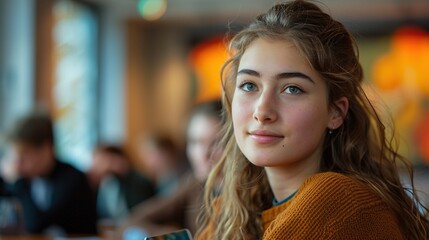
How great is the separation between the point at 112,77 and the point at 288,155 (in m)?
6.96

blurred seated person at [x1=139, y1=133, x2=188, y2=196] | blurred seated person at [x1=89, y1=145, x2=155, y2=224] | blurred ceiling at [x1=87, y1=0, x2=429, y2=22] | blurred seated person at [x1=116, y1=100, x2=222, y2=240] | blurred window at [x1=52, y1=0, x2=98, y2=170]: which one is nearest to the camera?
blurred seated person at [x1=116, y1=100, x2=222, y2=240]

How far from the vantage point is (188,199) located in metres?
3.24

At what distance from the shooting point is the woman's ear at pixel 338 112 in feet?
4.44

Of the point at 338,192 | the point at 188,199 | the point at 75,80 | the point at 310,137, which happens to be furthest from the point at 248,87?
the point at 75,80

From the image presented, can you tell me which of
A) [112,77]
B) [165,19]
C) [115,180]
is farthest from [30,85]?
[165,19]

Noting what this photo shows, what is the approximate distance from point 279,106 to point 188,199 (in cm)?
204

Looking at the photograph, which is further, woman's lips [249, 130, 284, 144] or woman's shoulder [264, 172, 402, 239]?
woman's lips [249, 130, 284, 144]

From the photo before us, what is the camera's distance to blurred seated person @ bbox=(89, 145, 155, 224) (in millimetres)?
5398

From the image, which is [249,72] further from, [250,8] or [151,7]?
[250,8]

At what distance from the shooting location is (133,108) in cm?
833

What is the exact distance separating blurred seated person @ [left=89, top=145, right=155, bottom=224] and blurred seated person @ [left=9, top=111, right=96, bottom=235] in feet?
5.01

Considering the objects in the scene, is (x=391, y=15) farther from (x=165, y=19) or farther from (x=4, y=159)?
(x=4, y=159)

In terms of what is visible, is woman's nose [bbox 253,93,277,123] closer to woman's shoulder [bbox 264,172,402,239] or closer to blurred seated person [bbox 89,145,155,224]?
woman's shoulder [bbox 264,172,402,239]

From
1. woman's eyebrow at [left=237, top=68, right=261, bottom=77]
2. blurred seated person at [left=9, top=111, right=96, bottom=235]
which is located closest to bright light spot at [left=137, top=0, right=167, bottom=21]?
blurred seated person at [left=9, top=111, right=96, bottom=235]
